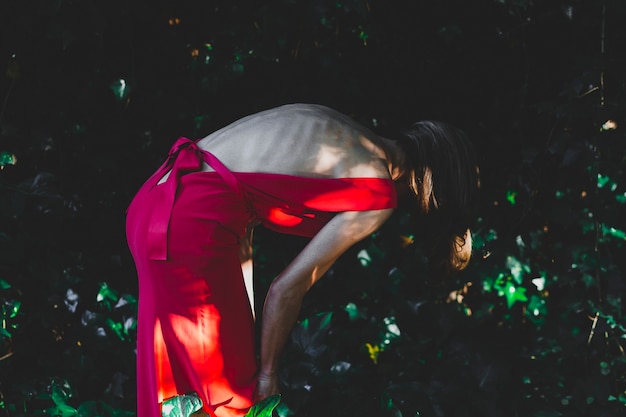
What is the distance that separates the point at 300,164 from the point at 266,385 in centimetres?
59

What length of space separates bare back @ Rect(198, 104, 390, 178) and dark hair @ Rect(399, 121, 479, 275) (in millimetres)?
134

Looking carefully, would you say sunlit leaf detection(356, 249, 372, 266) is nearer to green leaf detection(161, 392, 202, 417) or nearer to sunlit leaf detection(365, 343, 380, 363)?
sunlit leaf detection(365, 343, 380, 363)

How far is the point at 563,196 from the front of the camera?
2.90 meters

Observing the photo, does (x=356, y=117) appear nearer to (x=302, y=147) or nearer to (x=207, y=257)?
(x=302, y=147)

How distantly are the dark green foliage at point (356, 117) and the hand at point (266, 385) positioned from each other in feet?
1.08

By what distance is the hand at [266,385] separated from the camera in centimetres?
192

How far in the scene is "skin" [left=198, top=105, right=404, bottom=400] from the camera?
1796mm

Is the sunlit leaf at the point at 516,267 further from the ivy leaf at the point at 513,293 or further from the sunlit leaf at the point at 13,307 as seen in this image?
the sunlit leaf at the point at 13,307

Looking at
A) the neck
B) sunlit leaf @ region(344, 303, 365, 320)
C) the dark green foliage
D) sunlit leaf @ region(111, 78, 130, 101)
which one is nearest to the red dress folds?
the neck

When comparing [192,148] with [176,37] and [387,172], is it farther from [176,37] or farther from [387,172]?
[176,37]

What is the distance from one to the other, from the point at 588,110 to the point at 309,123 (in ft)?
2.76

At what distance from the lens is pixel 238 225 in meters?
1.93

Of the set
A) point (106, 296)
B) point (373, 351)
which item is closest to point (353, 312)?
point (373, 351)

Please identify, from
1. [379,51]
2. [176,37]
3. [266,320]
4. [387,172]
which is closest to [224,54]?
[176,37]
